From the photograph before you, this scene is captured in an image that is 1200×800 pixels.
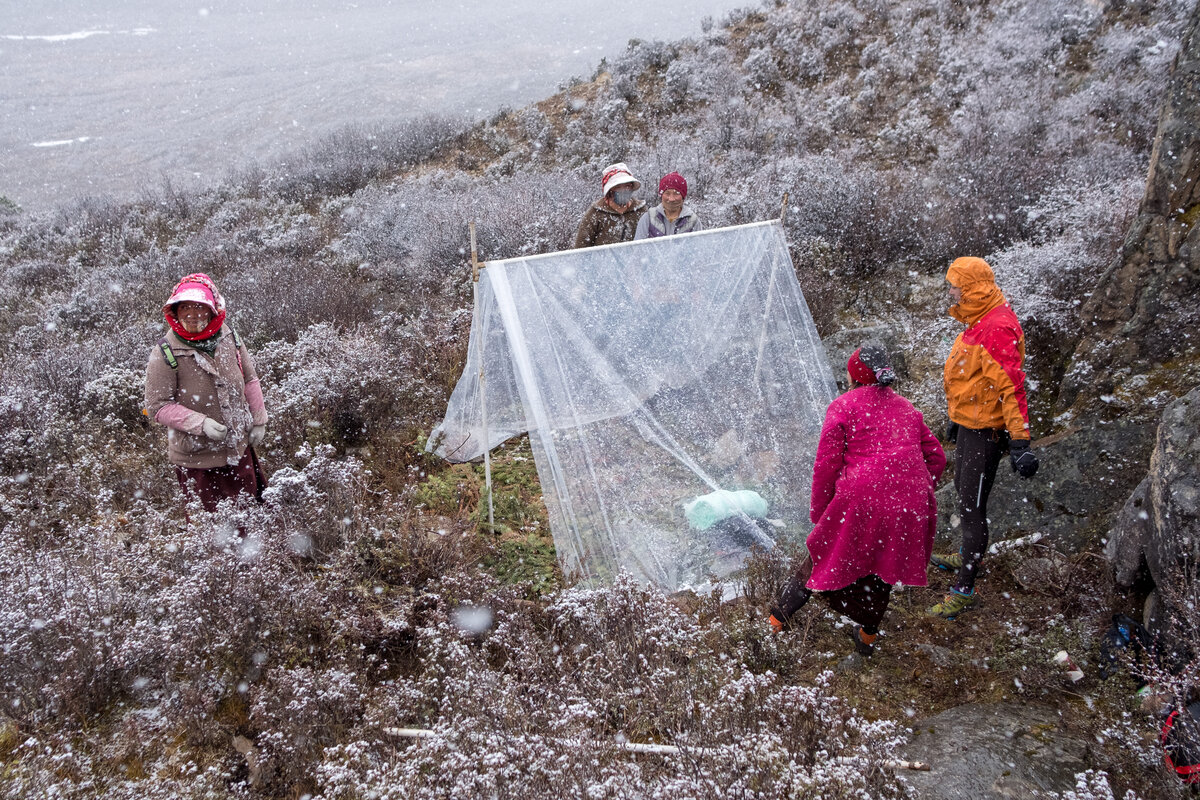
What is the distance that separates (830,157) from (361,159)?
9112mm

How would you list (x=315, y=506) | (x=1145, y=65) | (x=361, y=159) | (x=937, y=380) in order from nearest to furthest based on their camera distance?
(x=315, y=506) → (x=937, y=380) → (x=1145, y=65) → (x=361, y=159)

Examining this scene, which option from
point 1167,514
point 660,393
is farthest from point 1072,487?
point 660,393

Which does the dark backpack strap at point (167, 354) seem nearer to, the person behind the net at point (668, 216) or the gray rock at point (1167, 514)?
the person behind the net at point (668, 216)

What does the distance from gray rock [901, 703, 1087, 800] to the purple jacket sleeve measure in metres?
0.98

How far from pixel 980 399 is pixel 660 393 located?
161 centimetres

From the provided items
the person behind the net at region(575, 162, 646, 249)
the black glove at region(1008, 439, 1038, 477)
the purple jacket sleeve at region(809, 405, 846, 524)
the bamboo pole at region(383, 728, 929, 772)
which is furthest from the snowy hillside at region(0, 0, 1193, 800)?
the person behind the net at region(575, 162, 646, 249)

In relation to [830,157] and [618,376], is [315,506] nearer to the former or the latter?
[618,376]

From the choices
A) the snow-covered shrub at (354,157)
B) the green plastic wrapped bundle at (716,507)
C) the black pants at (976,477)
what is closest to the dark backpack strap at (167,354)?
the green plastic wrapped bundle at (716,507)

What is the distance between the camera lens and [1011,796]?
230 cm

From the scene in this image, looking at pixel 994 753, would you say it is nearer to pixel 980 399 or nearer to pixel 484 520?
pixel 980 399

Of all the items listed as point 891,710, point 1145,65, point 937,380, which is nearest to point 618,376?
point 891,710

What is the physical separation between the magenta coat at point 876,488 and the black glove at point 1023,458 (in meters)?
0.37

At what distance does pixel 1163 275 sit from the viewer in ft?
13.0

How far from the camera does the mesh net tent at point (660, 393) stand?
142 inches
